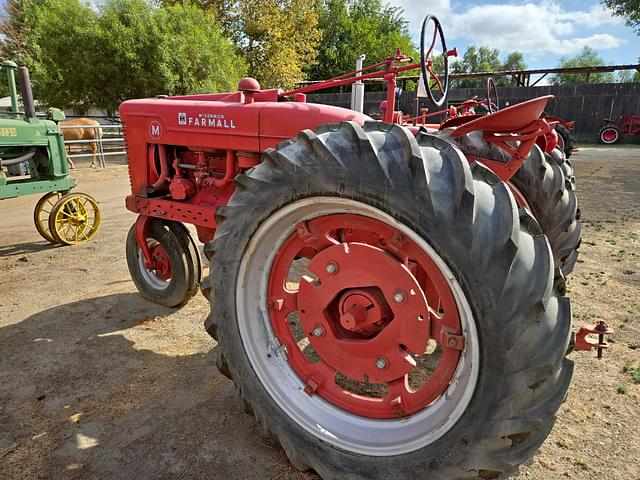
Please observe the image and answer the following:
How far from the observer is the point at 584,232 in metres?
5.14

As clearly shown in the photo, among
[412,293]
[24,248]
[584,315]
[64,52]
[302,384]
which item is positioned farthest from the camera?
[64,52]

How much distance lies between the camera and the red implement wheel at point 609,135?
19.8m

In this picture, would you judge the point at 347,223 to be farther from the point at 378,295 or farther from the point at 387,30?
the point at 387,30

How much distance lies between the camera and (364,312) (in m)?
1.62

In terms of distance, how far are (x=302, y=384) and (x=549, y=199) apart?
74.3 inches

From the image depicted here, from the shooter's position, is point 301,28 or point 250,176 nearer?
point 250,176

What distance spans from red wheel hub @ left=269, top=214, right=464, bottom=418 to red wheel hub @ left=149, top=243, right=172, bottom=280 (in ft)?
5.86

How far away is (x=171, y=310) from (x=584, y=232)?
454 centimetres

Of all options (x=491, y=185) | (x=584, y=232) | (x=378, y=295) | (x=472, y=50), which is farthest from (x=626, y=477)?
(x=472, y=50)

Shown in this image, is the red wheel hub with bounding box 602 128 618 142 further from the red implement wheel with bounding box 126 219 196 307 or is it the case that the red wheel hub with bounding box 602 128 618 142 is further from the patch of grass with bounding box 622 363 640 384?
the red implement wheel with bounding box 126 219 196 307

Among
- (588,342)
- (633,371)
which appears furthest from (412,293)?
(633,371)

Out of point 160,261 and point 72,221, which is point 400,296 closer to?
point 160,261

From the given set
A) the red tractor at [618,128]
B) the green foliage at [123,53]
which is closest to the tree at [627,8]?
the red tractor at [618,128]

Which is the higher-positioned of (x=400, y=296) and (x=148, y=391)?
(x=400, y=296)
